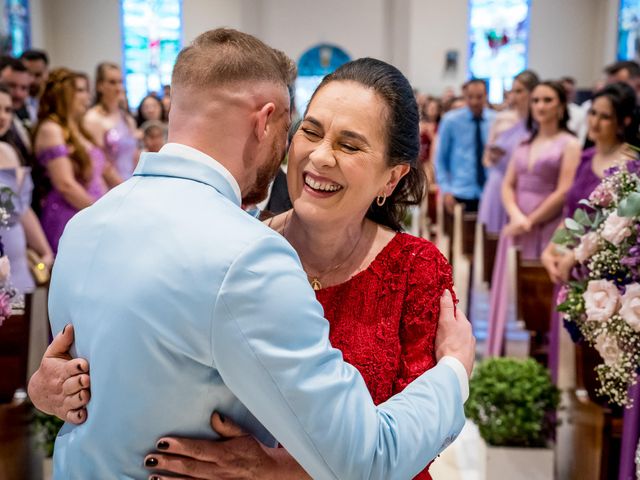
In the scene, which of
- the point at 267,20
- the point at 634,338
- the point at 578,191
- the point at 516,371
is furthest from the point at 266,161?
the point at 267,20

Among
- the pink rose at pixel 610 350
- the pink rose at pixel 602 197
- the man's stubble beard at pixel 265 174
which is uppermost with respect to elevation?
the man's stubble beard at pixel 265 174

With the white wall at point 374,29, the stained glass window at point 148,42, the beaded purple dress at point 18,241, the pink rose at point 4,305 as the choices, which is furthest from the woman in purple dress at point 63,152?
the stained glass window at point 148,42

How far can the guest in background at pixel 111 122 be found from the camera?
262 inches

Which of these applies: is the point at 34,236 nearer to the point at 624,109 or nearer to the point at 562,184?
the point at 562,184

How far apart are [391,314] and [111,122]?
5.31 m

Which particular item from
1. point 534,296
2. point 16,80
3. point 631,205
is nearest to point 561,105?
point 534,296

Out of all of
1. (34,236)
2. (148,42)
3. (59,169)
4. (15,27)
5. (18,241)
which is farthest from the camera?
(148,42)

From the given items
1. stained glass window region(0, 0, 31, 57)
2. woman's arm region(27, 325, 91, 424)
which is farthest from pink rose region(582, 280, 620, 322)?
stained glass window region(0, 0, 31, 57)

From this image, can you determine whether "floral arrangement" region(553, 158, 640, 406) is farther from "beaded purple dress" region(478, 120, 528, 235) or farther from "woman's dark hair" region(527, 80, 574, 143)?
"beaded purple dress" region(478, 120, 528, 235)

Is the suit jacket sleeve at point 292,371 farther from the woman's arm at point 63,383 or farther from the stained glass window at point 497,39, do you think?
the stained glass window at point 497,39

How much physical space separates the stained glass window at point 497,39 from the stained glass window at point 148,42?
6946 millimetres

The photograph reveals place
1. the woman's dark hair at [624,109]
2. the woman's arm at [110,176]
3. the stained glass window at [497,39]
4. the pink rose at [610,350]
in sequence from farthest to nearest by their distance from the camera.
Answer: the stained glass window at [497,39] → the woman's arm at [110,176] → the woman's dark hair at [624,109] → the pink rose at [610,350]

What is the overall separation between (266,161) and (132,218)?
0.33 meters

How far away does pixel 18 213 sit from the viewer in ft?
14.6
